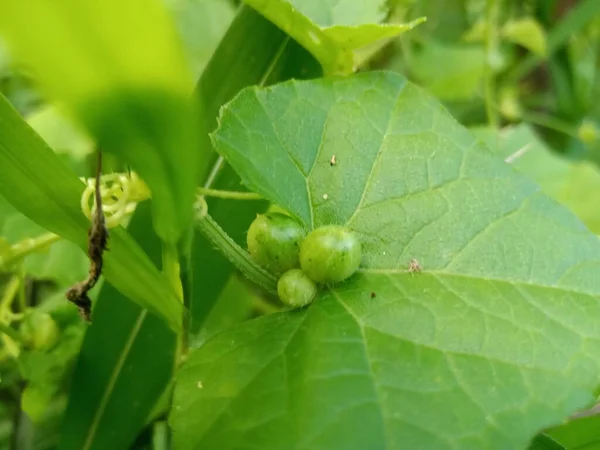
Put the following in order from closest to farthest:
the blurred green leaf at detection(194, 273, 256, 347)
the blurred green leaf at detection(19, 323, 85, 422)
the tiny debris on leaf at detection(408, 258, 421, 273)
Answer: the tiny debris on leaf at detection(408, 258, 421, 273) → the blurred green leaf at detection(19, 323, 85, 422) → the blurred green leaf at detection(194, 273, 256, 347)

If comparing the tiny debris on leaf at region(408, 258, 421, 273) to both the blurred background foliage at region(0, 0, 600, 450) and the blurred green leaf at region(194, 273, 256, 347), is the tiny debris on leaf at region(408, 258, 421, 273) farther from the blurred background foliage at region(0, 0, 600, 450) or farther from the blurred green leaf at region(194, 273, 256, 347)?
the blurred green leaf at region(194, 273, 256, 347)

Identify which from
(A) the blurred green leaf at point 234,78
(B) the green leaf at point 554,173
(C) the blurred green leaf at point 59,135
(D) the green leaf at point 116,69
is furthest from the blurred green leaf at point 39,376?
(B) the green leaf at point 554,173

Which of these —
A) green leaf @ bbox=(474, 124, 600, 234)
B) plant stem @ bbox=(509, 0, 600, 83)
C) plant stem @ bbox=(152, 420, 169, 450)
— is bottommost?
green leaf @ bbox=(474, 124, 600, 234)

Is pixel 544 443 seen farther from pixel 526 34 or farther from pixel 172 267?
pixel 526 34

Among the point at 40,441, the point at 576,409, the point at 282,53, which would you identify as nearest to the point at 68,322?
the point at 40,441

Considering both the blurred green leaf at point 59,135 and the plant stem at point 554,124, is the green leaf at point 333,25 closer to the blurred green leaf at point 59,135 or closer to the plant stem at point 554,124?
the blurred green leaf at point 59,135

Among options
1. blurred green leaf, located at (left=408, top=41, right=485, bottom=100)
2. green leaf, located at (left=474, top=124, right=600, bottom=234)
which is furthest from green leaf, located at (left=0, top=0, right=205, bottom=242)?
blurred green leaf, located at (left=408, top=41, right=485, bottom=100)

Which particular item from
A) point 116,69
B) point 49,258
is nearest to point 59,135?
point 49,258

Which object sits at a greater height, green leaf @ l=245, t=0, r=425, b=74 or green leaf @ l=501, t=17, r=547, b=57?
green leaf @ l=245, t=0, r=425, b=74

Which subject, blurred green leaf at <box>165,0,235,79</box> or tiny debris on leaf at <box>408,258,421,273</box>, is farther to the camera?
blurred green leaf at <box>165,0,235,79</box>
